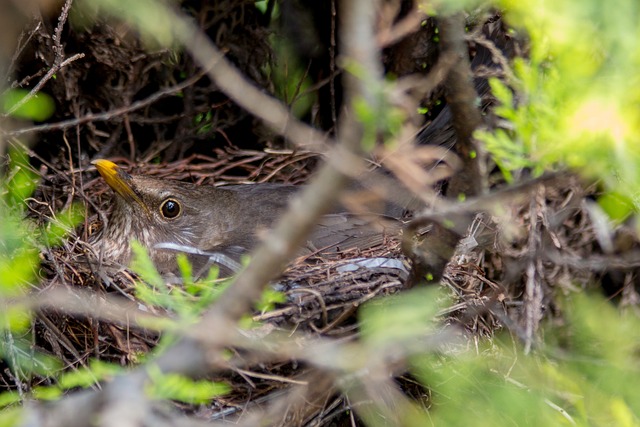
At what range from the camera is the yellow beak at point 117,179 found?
4.47 m

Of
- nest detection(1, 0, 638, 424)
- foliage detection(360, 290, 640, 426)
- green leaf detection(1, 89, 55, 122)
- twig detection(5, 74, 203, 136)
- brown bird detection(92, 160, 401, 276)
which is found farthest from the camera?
brown bird detection(92, 160, 401, 276)

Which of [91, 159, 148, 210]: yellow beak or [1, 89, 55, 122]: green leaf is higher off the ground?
[1, 89, 55, 122]: green leaf

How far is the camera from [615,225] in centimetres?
450

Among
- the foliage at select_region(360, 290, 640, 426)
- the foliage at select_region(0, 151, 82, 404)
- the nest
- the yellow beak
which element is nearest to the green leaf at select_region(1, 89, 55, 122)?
the nest

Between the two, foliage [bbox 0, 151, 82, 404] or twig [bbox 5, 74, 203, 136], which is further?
twig [bbox 5, 74, 203, 136]

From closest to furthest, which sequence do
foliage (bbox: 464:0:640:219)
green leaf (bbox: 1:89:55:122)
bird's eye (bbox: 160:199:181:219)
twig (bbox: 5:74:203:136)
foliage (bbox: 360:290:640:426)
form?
foliage (bbox: 464:0:640:219), foliage (bbox: 360:290:640:426), green leaf (bbox: 1:89:55:122), twig (bbox: 5:74:203:136), bird's eye (bbox: 160:199:181:219)

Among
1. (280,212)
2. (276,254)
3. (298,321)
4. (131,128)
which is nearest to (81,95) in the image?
(131,128)

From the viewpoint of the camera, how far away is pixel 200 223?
5047 mm

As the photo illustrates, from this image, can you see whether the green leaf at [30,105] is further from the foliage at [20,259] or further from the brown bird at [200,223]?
the brown bird at [200,223]

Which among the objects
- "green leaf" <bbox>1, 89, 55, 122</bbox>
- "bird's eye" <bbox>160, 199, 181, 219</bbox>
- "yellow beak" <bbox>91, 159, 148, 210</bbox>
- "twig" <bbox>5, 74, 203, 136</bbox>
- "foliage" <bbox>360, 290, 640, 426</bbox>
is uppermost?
"green leaf" <bbox>1, 89, 55, 122</bbox>

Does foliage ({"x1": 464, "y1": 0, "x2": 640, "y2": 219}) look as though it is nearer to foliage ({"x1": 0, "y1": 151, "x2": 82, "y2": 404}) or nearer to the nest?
the nest

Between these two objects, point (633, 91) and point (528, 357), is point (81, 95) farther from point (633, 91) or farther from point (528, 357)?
point (633, 91)

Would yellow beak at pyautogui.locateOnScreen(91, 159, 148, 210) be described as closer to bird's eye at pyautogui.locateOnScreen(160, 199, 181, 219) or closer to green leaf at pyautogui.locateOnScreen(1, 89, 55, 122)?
bird's eye at pyautogui.locateOnScreen(160, 199, 181, 219)

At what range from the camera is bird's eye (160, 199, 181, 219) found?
4.89 metres
